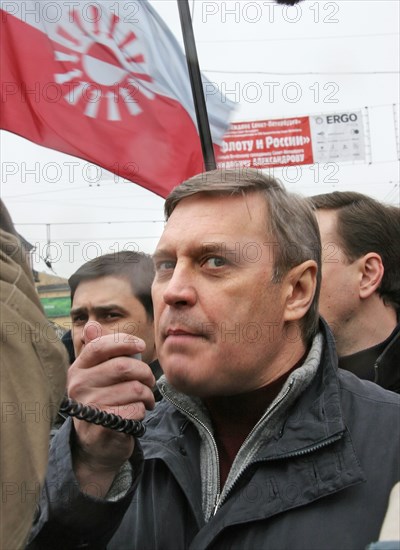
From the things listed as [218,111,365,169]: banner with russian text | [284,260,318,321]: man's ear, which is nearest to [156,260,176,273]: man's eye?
[284,260,318,321]: man's ear

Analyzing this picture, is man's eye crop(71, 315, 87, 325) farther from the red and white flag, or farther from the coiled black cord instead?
the coiled black cord

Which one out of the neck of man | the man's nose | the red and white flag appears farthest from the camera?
the red and white flag

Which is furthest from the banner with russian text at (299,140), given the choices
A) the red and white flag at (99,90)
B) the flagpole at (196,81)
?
the flagpole at (196,81)

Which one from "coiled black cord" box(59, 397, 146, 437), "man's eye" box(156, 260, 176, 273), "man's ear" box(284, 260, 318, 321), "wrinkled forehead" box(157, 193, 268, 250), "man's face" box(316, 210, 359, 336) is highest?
"wrinkled forehead" box(157, 193, 268, 250)

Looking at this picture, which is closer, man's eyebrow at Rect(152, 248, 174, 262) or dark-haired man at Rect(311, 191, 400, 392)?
man's eyebrow at Rect(152, 248, 174, 262)

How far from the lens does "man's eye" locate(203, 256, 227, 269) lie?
5.17 feet

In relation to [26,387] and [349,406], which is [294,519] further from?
[26,387]

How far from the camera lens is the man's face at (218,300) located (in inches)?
59.4

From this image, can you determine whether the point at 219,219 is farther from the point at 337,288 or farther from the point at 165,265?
the point at 337,288

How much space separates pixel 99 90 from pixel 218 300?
79.3 inches

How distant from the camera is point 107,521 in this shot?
137 centimetres

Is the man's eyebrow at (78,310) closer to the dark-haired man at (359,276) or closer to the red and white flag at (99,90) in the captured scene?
the red and white flag at (99,90)

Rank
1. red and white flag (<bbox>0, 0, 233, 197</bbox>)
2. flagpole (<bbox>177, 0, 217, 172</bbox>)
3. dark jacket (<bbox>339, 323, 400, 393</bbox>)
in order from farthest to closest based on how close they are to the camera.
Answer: red and white flag (<bbox>0, 0, 233, 197</bbox>), flagpole (<bbox>177, 0, 217, 172</bbox>), dark jacket (<bbox>339, 323, 400, 393</bbox>)

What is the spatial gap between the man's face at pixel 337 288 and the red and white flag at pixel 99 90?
1134mm
